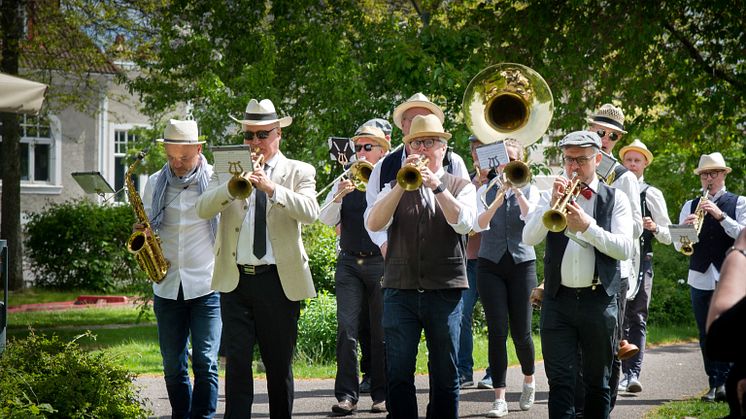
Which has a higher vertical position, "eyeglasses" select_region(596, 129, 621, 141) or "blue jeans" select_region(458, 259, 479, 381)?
"eyeglasses" select_region(596, 129, 621, 141)

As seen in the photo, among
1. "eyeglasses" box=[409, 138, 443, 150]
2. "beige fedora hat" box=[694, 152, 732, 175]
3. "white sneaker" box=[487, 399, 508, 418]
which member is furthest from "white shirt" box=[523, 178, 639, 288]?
"beige fedora hat" box=[694, 152, 732, 175]

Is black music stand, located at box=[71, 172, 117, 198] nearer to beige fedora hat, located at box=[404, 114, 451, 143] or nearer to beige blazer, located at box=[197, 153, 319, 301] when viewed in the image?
beige blazer, located at box=[197, 153, 319, 301]

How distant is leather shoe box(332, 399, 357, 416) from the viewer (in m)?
8.41

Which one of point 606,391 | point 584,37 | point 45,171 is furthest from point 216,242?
point 45,171

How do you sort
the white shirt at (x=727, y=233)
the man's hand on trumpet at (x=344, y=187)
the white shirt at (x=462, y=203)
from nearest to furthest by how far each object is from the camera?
the white shirt at (x=462, y=203)
the man's hand on trumpet at (x=344, y=187)
the white shirt at (x=727, y=233)

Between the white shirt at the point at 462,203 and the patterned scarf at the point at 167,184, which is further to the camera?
the patterned scarf at the point at 167,184

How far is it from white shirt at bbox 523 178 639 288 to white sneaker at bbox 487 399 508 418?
201cm

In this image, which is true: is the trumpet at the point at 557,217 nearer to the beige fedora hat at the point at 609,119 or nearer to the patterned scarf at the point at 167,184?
the beige fedora hat at the point at 609,119

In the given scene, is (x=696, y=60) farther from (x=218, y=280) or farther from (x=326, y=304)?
(x=218, y=280)

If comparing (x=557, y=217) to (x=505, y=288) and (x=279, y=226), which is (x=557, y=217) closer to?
(x=279, y=226)

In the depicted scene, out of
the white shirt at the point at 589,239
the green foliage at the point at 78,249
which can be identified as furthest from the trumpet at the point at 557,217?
the green foliage at the point at 78,249

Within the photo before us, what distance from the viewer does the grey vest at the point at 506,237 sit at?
862 centimetres

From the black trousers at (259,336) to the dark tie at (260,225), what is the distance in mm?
150

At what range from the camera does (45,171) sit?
3048 centimetres
